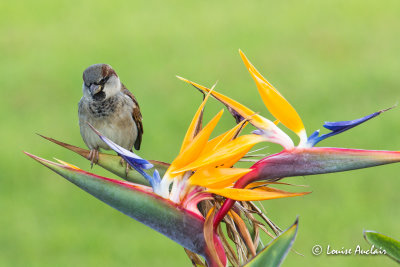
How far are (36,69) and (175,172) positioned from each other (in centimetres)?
416

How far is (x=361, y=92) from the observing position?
183 inches

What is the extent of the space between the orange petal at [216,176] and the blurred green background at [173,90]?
2.48m

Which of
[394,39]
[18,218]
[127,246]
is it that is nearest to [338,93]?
[394,39]

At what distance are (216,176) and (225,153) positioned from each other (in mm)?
29

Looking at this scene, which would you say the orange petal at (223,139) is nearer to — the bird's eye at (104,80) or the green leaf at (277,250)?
the green leaf at (277,250)

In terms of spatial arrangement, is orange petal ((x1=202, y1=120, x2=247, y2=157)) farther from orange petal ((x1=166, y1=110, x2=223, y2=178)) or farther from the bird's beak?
the bird's beak

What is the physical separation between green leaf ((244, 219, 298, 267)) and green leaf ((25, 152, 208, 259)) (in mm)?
96

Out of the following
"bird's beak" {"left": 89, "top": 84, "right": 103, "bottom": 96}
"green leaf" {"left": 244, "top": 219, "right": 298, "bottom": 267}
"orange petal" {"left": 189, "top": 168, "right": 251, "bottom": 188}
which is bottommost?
"bird's beak" {"left": 89, "top": 84, "right": 103, "bottom": 96}

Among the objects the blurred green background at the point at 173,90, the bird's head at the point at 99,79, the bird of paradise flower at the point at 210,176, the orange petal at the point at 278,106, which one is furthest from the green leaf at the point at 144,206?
the blurred green background at the point at 173,90

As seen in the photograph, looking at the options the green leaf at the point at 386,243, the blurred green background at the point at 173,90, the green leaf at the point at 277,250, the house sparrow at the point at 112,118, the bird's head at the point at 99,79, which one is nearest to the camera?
the green leaf at the point at 277,250

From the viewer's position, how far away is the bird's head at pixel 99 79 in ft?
4.41

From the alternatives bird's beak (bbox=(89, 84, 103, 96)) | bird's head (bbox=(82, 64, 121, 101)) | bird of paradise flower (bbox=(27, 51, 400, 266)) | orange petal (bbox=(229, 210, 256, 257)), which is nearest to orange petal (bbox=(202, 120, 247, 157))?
bird of paradise flower (bbox=(27, 51, 400, 266))

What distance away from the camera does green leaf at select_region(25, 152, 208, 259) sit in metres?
0.81

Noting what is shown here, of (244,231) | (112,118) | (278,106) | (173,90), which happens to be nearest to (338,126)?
(278,106)
